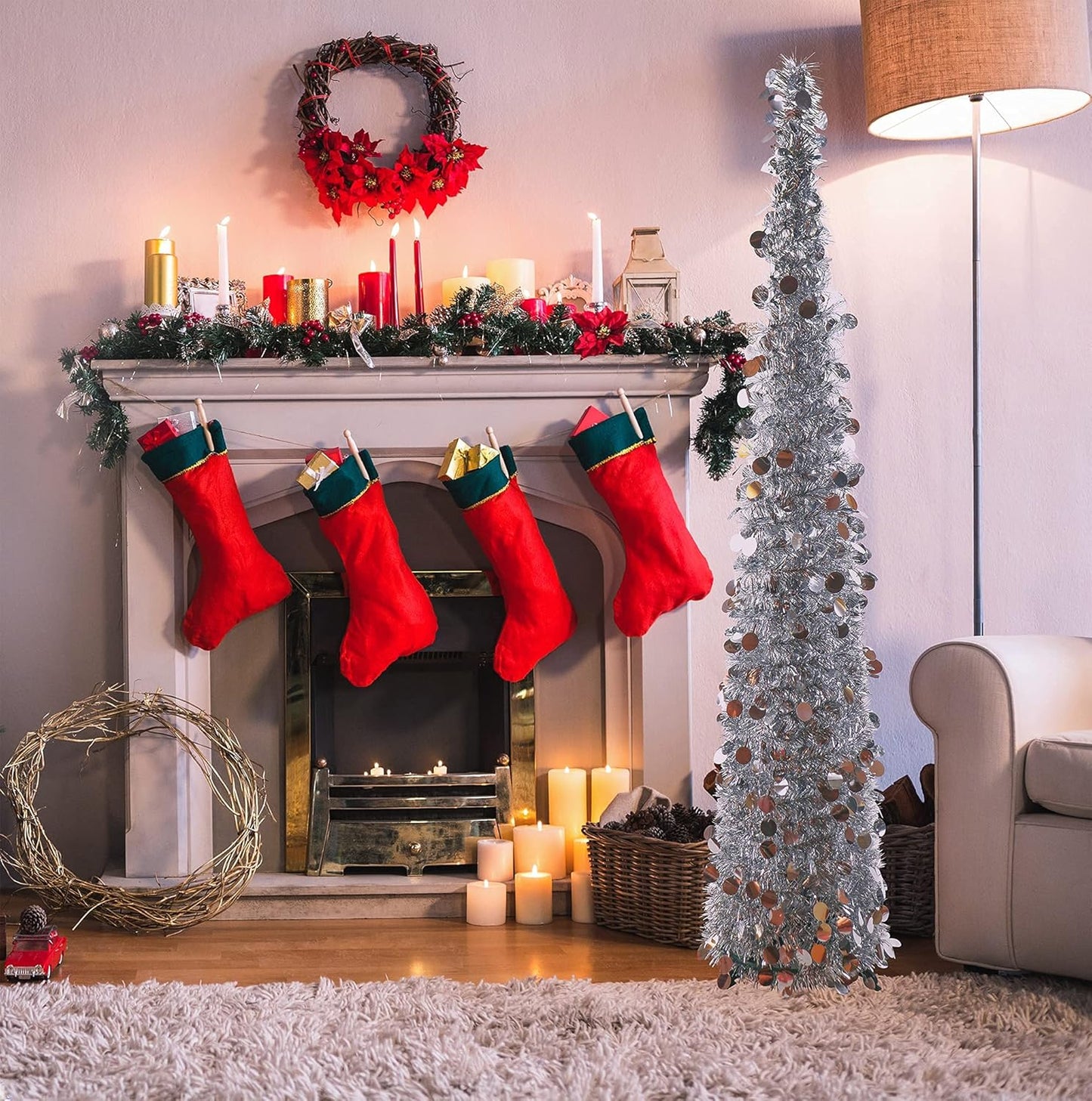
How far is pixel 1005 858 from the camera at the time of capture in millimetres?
2111

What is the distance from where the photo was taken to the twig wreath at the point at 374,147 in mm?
2893

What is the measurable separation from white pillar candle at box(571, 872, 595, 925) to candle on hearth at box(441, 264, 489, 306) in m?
1.33

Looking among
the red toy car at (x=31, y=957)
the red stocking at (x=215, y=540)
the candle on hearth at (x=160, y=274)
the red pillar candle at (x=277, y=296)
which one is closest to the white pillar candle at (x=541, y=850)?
the red stocking at (x=215, y=540)

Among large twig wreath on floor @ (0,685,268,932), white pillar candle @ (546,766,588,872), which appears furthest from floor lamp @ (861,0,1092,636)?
large twig wreath on floor @ (0,685,268,932)

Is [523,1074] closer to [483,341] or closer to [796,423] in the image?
[796,423]

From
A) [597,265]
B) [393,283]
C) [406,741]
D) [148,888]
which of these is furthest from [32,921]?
[597,265]

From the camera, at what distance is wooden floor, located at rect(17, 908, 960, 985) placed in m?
2.25

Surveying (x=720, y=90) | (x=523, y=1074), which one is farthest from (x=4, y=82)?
(x=523, y=1074)

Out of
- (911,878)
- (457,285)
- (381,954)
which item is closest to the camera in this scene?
(381,954)

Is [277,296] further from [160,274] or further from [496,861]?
[496,861]

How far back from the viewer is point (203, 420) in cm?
269

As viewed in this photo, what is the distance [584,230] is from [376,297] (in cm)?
60

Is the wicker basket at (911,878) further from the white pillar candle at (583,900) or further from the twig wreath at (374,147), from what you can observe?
the twig wreath at (374,147)

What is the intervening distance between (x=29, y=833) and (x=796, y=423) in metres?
1.78
